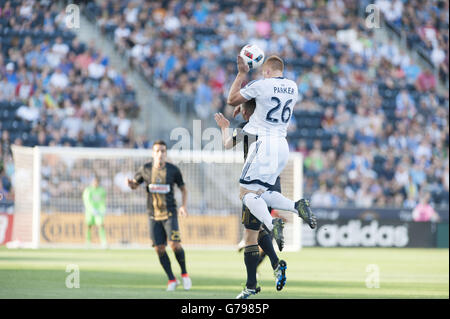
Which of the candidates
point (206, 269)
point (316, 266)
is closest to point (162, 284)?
point (206, 269)

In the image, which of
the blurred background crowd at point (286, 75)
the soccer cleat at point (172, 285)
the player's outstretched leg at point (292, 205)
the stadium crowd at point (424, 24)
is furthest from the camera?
the stadium crowd at point (424, 24)

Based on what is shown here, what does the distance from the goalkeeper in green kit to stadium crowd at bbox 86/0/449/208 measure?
5.66 m

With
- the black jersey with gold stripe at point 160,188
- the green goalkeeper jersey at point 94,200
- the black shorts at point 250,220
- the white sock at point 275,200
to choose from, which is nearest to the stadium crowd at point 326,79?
the green goalkeeper jersey at point 94,200

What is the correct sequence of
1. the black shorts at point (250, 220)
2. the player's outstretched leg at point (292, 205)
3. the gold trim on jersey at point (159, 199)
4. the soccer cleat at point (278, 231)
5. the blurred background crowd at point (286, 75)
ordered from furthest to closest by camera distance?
the blurred background crowd at point (286, 75)
the gold trim on jersey at point (159, 199)
the black shorts at point (250, 220)
the player's outstretched leg at point (292, 205)
the soccer cleat at point (278, 231)

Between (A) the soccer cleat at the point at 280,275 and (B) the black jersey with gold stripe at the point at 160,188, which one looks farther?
(B) the black jersey with gold stripe at the point at 160,188

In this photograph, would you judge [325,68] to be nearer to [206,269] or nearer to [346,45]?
[346,45]

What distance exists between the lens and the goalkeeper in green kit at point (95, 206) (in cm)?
2383

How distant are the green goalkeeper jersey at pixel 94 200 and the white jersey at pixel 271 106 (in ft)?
44.6

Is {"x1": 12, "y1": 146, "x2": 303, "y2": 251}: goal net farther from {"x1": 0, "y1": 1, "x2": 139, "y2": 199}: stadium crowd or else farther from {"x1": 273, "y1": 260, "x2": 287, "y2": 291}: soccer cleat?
{"x1": 273, "y1": 260, "x2": 287, "y2": 291}: soccer cleat

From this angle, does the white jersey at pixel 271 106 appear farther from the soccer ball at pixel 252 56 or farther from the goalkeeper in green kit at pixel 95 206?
the goalkeeper in green kit at pixel 95 206

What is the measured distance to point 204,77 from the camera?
3019cm

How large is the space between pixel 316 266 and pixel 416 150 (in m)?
12.0

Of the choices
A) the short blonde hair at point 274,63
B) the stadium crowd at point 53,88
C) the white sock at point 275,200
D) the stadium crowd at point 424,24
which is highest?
the stadium crowd at point 424,24

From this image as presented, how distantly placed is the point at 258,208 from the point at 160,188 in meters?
4.30
